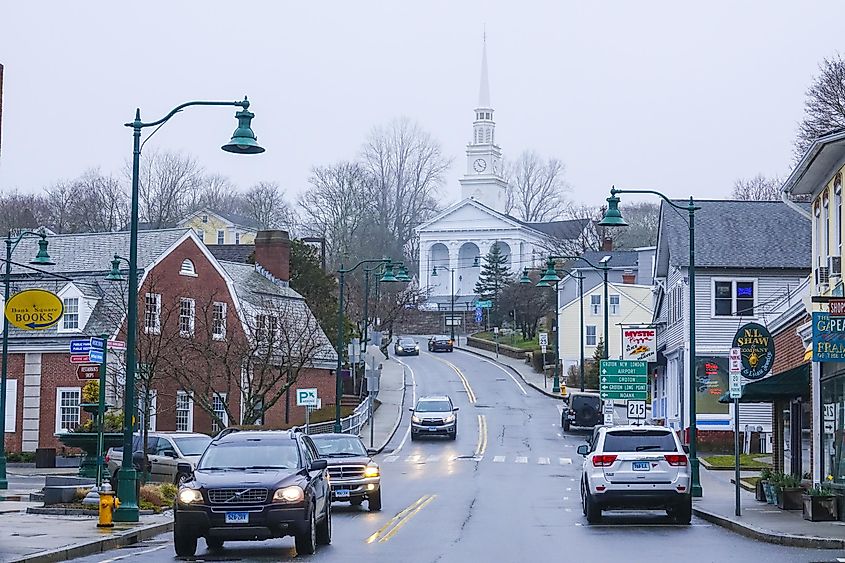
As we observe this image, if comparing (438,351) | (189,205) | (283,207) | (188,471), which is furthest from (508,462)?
(283,207)

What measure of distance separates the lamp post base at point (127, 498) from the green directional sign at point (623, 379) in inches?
1022

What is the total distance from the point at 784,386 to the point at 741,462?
1778 cm

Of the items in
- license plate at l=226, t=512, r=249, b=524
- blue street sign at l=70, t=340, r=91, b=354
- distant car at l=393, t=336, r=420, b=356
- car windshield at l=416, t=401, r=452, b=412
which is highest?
distant car at l=393, t=336, r=420, b=356

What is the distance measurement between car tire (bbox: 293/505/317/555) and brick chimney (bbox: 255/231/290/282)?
163 ft

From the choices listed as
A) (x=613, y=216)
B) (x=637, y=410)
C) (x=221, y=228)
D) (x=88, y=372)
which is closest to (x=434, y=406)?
(x=637, y=410)

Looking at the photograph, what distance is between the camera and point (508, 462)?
50.5 m

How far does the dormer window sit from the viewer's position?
181 feet

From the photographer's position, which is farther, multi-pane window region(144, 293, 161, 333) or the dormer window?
the dormer window

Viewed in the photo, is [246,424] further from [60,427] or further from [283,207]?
[283,207]

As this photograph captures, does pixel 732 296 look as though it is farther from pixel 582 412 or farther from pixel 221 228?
pixel 221 228

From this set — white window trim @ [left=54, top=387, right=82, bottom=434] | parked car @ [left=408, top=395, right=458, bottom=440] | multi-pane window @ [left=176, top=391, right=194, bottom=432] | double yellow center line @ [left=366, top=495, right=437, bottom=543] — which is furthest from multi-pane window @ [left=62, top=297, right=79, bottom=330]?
double yellow center line @ [left=366, top=495, right=437, bottom=543]

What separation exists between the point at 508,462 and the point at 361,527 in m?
26.2

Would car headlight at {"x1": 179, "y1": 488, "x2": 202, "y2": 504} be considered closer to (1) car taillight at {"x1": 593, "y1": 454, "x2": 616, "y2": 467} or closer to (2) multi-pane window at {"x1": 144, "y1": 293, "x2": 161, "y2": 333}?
(1) car taillight at {"x1": 593, "y1": 454, "x2": 616, "y2": 467}

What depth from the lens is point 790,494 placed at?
1109 inches
